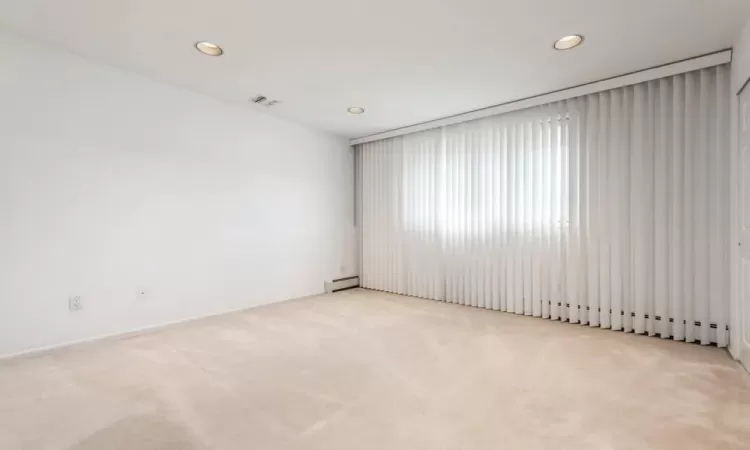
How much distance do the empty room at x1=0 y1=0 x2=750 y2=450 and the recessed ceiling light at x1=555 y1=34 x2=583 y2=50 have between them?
0.02 metres

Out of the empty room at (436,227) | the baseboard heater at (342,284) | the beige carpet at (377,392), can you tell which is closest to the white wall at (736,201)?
the empty room at (436,227)

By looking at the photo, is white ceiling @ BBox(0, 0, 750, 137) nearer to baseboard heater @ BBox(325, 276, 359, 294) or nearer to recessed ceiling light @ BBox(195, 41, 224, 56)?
recessed ceiling light @ BBox(195, 41, 224, 56)

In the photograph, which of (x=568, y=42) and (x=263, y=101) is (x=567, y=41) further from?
(x=263, y=101)

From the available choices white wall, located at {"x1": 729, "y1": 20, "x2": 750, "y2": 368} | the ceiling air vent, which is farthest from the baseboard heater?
white wall, located at {"x1": 729, "y1": 20, "x2": 750, "y2": 368}

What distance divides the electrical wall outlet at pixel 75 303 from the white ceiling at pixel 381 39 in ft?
6.70

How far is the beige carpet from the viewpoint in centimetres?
171

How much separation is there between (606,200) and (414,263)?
8.07ft

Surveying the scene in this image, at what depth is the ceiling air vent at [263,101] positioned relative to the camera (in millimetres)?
3887

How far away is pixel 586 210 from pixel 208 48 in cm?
371

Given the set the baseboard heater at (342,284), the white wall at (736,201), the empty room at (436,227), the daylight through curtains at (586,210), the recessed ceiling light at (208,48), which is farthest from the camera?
the baseboard heater at (342,284)

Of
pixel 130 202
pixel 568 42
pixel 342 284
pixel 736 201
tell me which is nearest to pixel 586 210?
pixel 736 201

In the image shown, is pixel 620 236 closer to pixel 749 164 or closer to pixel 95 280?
pixel 749 164

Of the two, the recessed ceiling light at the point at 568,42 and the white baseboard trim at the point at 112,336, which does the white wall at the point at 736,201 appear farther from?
the white baseboard trim at the point at 112,336

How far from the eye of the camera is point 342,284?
5.50m
